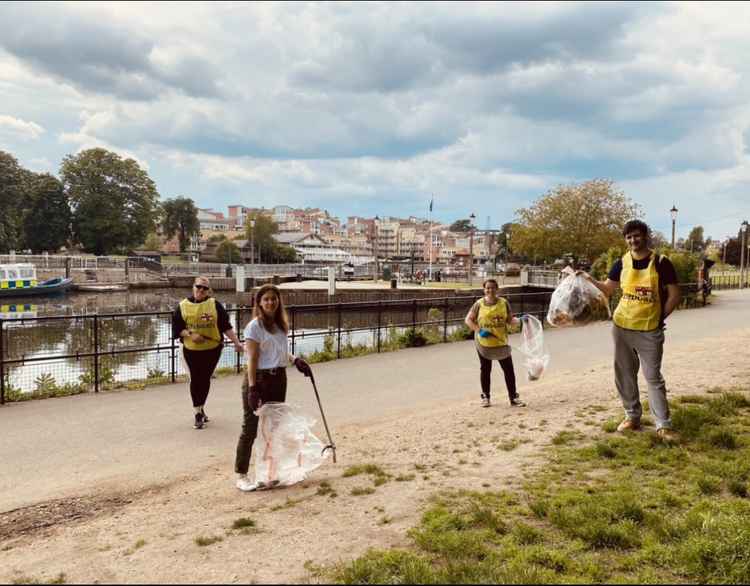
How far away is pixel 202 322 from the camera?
705 cm

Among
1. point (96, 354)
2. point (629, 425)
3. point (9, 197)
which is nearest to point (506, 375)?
point (629, 425)

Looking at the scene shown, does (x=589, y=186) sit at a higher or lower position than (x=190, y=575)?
higher

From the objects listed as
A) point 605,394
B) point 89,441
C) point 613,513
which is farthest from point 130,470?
point 605,394

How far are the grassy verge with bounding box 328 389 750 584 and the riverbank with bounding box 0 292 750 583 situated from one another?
0.98 ft

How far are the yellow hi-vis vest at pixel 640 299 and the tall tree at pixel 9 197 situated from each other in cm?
8606

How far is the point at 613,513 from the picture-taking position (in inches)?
156

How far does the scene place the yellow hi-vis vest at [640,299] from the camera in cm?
567

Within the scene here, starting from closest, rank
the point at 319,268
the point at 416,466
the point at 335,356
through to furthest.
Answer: the point at 416,466
the point at 335,356
the point at 319,268

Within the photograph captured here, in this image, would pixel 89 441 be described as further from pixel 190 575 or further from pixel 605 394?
pixel 605 394

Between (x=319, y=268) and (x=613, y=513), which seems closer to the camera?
(x=613, y=513)

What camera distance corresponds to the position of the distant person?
23.1 feet

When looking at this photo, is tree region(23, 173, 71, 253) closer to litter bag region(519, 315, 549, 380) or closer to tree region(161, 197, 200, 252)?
tree region(161, 197, 200, 252)

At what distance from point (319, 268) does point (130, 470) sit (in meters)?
77.9

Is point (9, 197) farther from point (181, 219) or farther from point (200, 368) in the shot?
point (200, 368)
